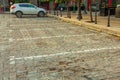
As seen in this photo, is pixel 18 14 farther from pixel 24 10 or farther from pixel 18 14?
pixel 24 10

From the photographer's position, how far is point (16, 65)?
336 inches

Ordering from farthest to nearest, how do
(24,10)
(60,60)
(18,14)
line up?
(24,10), (18,14), (60,60)

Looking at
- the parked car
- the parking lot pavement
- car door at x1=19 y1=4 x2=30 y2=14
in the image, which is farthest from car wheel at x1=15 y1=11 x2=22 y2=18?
the parking lot pavement

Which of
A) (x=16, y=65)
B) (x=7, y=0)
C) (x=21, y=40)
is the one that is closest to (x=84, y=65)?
(x=16, y=65)

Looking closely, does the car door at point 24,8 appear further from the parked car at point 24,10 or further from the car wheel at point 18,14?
the car wheel at point 18,14

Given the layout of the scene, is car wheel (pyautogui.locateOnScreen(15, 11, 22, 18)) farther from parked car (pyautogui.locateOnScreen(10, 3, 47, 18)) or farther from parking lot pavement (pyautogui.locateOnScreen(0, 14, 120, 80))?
parking lot pavement (pyautogui.locateOnScreen(0, 14, 120, 80))

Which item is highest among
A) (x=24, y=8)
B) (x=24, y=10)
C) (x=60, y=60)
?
(x=24, y=8)

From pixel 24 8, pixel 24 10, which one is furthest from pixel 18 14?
pixel 24 8

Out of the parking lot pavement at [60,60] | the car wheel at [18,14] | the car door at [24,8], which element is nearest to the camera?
the parking lot pavement at [60,60]

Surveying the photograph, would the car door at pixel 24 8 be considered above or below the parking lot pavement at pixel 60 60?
above

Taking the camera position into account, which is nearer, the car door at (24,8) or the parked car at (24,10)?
the parked car at (24,10)

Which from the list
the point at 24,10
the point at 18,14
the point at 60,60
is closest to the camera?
the point at 60,60

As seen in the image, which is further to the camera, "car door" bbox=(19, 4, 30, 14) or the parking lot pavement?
"car door" bbox=(19, 4, 30, 14)

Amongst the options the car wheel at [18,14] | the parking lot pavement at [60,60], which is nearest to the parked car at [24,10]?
the car wheel at [18,14]
